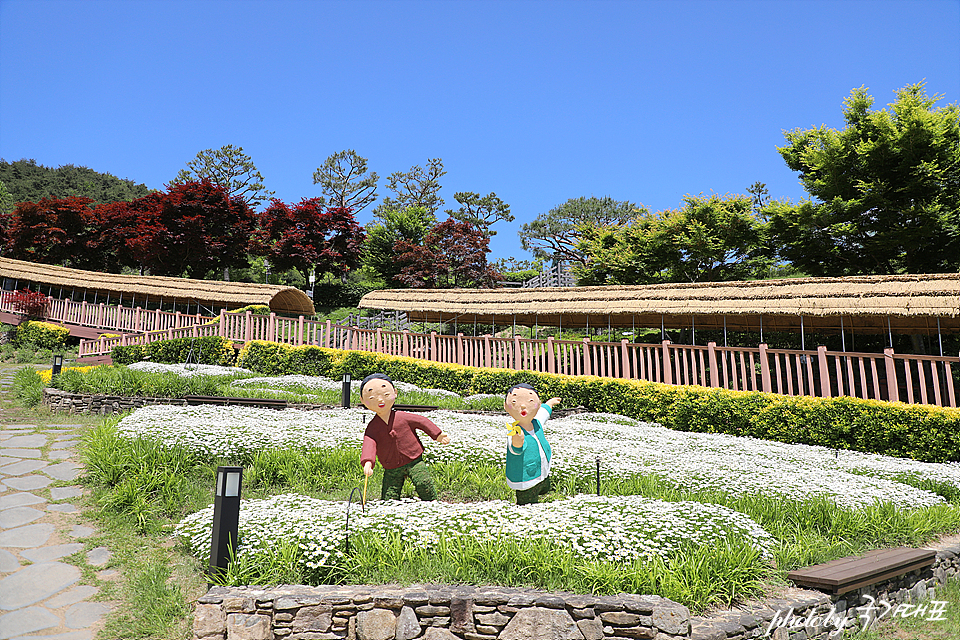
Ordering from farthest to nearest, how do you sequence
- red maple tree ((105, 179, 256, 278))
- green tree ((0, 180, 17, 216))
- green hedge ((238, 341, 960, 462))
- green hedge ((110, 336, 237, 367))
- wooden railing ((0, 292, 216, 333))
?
green tree ((0, 180, 17, 216)) < red maple tree ((105, 179, 256, 278)) < wooden railing ((0, 292, 216, 333)) < green hedge ((110, 336, 237, 367)) < green hedge ((238, 341, 960, 462))

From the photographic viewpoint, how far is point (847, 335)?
15570 mm

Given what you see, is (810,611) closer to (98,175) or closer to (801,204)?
(801,204)

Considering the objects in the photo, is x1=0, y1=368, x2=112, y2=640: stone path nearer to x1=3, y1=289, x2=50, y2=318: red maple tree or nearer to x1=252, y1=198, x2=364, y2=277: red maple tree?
x1=3, y1=289, x2=50, y2=318: red maple tree

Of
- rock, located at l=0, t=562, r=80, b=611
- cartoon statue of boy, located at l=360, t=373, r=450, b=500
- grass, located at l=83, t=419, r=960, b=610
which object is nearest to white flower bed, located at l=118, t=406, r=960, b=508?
grass, located at l=83, t=419, r=960, b=610

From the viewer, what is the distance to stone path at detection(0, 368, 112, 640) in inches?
150

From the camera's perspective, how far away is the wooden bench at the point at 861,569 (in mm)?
4098

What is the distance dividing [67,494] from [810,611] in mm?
7190

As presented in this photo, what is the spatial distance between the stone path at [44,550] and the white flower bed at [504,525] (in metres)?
0.82

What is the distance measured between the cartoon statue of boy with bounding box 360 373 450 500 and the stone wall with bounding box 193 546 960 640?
1.78 meters

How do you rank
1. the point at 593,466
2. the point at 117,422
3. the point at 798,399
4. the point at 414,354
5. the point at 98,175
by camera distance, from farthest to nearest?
the point at 98,175 < the point at 414,354 < the point at 798,399 < the point at 117,422 < the point at 593,466

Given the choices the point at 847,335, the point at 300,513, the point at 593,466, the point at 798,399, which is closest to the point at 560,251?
the point at 847,335

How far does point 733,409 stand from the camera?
10.9 metres

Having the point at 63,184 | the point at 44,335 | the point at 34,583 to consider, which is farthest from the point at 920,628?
the point at 63,184

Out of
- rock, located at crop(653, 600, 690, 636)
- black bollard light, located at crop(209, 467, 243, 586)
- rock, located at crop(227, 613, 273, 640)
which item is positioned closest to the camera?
rock, located at crop(653, 600, 690, 636)
